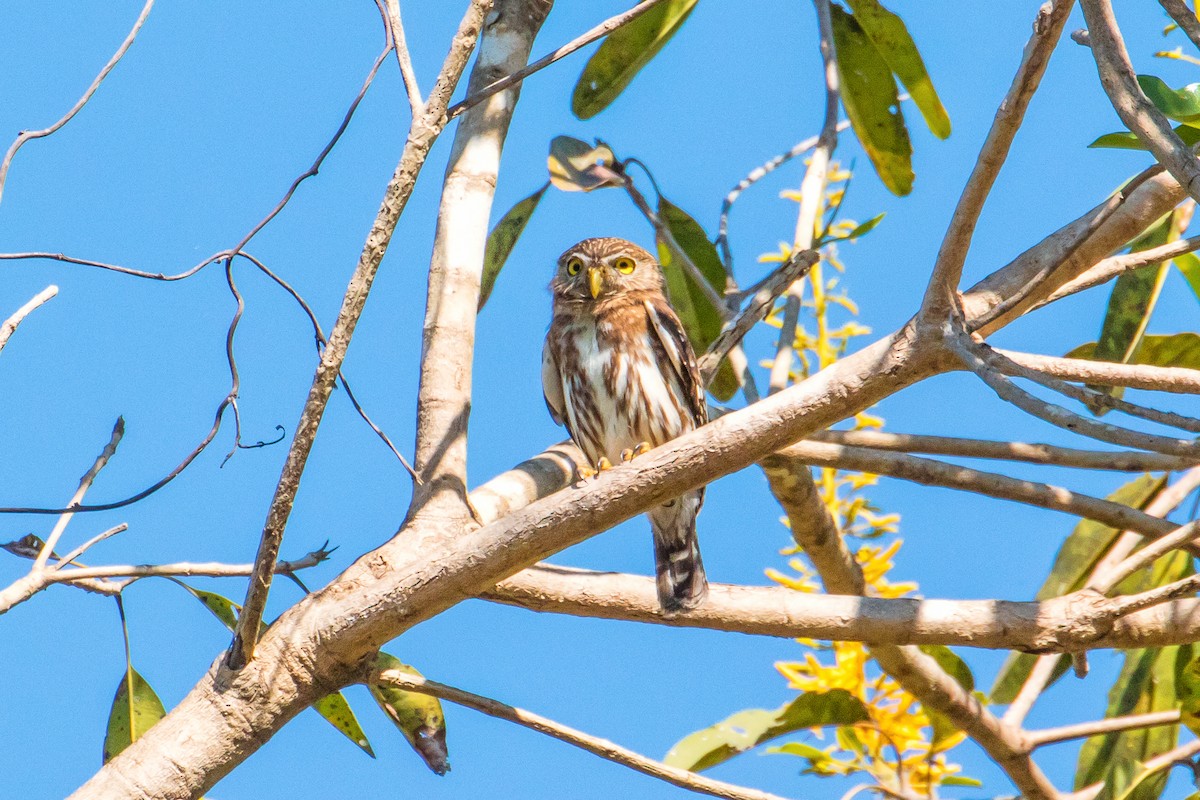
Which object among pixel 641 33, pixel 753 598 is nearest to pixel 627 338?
pixel 641 33

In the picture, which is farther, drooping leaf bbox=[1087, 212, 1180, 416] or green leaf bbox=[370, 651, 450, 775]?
drooping leaf bbox=[1087, 212, 1180, 416]

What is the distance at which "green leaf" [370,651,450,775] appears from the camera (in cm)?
321

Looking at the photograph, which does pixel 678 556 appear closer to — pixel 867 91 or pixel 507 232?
pixel 507 232

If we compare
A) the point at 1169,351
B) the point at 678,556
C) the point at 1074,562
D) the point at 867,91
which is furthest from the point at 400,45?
the point at 1074,562

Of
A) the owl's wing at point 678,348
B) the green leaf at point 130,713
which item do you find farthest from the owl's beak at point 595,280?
the green leaf at point 130,713

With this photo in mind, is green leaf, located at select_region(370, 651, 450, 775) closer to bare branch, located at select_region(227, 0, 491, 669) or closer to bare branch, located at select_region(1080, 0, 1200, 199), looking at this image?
bare branch, located at select_region(227, 0, 491, 669)

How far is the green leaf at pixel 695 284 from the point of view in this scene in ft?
15.3

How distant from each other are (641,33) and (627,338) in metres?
1.18

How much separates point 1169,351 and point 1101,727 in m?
1.41

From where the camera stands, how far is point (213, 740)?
8.41ft

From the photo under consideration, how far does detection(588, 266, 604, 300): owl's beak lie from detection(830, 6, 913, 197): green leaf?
48.8 inches

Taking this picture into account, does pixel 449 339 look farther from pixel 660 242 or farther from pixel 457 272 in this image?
pixel 660 242

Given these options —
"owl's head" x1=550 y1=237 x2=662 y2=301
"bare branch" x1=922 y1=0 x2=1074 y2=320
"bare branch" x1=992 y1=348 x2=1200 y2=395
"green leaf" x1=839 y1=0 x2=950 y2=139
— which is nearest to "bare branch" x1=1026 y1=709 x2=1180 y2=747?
"bare branch" x1=992 y1=348 x2=1200 y2=395

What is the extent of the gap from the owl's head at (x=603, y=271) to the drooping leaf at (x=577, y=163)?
100 cm
